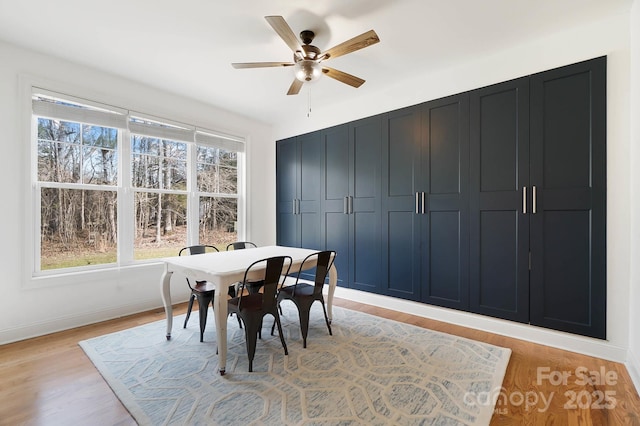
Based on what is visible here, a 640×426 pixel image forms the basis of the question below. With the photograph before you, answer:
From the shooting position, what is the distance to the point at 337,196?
4141mm

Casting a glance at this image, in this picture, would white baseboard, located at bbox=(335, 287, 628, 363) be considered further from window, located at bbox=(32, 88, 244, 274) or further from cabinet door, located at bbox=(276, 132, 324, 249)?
window, located at bbox=(32, 88, 244, 274)

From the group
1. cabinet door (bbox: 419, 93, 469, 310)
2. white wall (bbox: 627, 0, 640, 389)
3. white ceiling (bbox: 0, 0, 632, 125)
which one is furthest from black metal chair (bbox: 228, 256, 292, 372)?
white wall (bbox: 627, 0, 640, 389)

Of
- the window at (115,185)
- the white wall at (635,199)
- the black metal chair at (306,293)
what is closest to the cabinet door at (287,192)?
the window at (115,185)

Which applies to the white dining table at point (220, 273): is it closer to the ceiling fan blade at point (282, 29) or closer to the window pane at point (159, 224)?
the window pane at point (159, 224)

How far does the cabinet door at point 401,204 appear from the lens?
3.35 m

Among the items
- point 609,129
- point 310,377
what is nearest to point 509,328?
point 609,129

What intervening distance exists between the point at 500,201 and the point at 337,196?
2.03 m

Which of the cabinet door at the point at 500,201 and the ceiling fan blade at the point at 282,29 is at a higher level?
the ceiling fan blade at the point at 282,29

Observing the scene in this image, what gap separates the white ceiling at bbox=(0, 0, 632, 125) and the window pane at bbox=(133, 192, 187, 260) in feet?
4.87

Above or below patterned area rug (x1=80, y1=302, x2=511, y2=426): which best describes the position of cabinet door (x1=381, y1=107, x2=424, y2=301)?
above

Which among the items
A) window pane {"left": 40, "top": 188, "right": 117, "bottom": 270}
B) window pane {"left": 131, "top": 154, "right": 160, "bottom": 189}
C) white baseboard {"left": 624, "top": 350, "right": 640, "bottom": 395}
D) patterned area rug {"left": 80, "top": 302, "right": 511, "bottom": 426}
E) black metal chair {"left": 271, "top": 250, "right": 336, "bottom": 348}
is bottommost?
patterned area rug {"left": 80, "top": 302, "right": 511, "bottom": 426}

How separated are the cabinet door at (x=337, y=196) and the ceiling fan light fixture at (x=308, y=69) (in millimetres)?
1666

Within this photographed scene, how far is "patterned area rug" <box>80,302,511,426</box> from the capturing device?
5.43ft

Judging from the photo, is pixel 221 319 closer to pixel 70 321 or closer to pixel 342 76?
pixel 70 321
